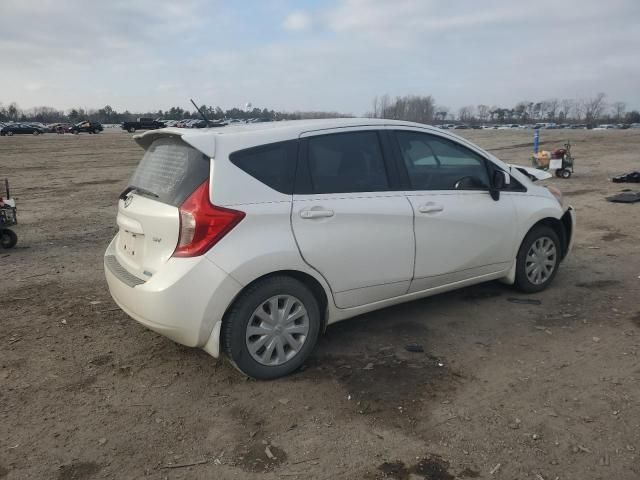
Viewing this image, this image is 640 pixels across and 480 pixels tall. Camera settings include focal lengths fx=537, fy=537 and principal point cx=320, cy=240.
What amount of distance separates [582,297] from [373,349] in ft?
7.99

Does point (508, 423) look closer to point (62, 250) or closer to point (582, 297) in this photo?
point (582, 297)

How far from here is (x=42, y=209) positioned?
1127cm

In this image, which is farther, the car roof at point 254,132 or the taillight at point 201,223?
the car roof at point 254,132

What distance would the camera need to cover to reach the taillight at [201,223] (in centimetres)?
340

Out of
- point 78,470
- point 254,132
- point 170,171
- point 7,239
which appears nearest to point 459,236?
point 254,132

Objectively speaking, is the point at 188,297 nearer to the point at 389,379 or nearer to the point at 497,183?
the point at 389,379

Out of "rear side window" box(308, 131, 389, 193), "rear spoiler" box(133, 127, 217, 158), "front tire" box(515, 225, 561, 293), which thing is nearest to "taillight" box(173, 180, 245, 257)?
"rear spoiler" box(133, 127, 217, 158)

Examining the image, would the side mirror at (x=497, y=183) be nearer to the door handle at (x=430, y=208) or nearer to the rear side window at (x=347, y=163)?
the door handle at (x=430, y=208)

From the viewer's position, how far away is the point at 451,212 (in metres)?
4.48

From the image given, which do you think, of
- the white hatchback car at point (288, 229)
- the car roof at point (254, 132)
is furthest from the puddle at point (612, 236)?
the car roof at point (254, 132)

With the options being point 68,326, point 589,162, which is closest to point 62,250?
point 68,326

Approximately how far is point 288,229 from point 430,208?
4.35ft

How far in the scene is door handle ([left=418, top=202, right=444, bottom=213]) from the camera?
4.28 m

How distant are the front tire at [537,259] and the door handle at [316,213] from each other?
91.9 inches
